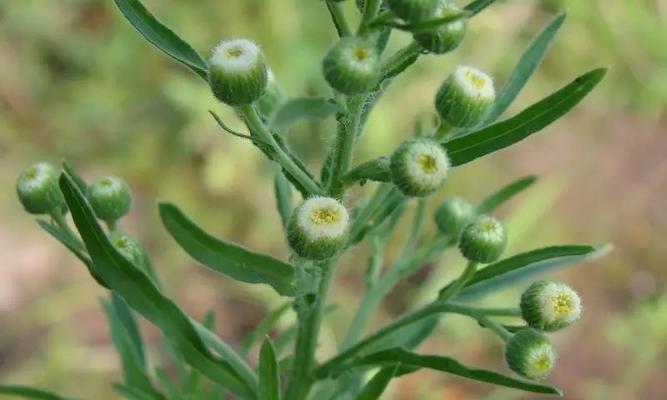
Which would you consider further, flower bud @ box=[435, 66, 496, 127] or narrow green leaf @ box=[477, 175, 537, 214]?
narrow green leaf @ box=[477, 175, 537, 214]

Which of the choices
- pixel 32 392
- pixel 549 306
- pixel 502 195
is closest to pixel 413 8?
pixel 549 306

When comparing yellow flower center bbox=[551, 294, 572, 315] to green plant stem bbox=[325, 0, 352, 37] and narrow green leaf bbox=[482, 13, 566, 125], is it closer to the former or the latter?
narrow green leaf bbox=[482, 13, 566, 125]

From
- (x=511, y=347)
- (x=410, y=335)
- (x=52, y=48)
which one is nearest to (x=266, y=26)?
(x=52, y=48)

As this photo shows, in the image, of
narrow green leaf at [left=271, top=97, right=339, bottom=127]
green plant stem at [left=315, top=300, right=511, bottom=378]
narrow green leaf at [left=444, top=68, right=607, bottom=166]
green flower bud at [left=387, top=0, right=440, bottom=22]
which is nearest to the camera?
green flower bud at [left=387, top=0, right=440, bottom=22]

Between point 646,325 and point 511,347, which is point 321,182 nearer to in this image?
point 511,347

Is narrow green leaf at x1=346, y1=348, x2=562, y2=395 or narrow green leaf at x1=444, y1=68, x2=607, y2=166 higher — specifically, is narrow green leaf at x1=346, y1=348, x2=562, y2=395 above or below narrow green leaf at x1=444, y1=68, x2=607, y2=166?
below

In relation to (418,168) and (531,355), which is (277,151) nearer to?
(418,168)

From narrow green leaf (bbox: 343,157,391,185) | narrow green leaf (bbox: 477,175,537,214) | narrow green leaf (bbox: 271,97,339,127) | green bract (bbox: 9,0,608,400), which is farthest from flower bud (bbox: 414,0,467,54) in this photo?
narrow green leaf (bbox: 477,175,537,214)
